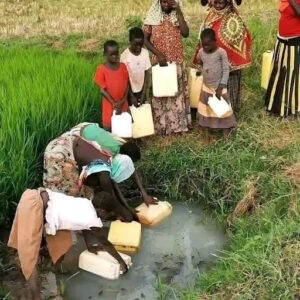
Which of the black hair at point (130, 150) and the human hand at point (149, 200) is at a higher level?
the black hair at point (130, 150)

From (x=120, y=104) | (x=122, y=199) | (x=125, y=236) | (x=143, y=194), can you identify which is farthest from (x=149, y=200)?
(x=120, y=104)

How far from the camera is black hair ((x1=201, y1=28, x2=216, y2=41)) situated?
4785 mm

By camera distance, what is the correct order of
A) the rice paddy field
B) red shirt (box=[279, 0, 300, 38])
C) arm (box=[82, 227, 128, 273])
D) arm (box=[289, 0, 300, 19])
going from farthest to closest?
red shirt (box=[279, 0, 300, 38]) → arm (box=[289, 0, 300, 19]) → arm (box=[82, 227, 128, 273]) → the rice paddy field

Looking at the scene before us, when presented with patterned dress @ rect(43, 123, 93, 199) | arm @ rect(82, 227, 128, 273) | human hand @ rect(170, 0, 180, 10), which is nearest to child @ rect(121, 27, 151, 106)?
human hand @ rect(170, 0, 180, 10)

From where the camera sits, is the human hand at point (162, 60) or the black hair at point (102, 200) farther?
the human hand at point (162, 60)

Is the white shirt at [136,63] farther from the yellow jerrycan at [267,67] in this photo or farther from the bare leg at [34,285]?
the bare leg at [34,285]

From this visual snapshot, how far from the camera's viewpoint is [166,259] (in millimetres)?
4047

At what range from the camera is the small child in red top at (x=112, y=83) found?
475cm

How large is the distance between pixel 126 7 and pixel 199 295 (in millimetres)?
6745

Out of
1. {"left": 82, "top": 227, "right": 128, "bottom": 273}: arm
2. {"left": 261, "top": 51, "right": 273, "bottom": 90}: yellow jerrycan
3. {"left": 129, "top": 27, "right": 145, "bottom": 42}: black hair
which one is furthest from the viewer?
{"left": 261, "top": 51, "right": 273, "bottom": 90}: yellow jerrycan

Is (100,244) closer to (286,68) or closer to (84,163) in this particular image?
(84,163)

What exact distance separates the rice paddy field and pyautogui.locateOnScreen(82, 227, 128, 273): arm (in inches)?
13.2

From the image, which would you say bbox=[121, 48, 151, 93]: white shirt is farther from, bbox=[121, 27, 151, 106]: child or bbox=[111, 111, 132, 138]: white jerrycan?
bbox=[111, 111, 132, 138]: white jerrycan

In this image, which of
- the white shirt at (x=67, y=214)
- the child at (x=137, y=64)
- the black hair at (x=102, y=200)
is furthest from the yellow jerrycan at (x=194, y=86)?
the white shirt at (x=67, y=214)
